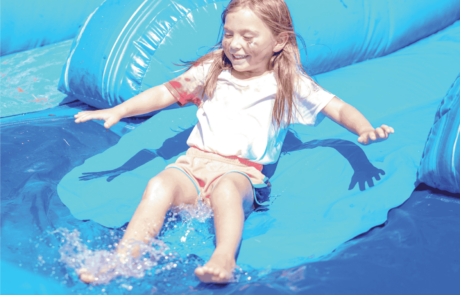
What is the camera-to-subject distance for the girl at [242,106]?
4.48ft

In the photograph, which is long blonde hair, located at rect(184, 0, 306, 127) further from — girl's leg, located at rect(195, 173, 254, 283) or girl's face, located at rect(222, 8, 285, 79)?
girl's leg, located at rect(195, 173, 254, 283)

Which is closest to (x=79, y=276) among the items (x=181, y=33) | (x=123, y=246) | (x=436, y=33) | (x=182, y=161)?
(x=123, y=246)

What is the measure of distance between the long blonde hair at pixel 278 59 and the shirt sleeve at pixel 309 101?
0.07 feet

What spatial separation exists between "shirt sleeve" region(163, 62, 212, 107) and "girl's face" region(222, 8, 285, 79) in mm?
152

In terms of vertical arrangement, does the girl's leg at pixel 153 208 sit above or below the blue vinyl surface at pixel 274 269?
above

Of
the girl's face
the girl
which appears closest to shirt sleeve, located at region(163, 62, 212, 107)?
the girl

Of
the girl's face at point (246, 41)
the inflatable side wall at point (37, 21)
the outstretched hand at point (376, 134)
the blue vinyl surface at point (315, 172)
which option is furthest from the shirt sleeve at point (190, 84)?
the inflatable side wall at point (37, 21)

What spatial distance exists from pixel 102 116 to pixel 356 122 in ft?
2.71

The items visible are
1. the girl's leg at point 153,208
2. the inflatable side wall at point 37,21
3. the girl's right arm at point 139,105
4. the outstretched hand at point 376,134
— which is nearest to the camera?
the girl's leg at point 153,208

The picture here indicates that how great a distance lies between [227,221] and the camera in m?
1.18

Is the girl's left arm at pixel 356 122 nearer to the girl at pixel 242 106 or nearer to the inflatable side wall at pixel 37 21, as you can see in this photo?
the girl at pixel 242 106

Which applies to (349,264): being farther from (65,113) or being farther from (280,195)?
(65,113)

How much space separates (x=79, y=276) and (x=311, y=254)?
2.02 ft

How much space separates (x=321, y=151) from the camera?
66.2 inches
